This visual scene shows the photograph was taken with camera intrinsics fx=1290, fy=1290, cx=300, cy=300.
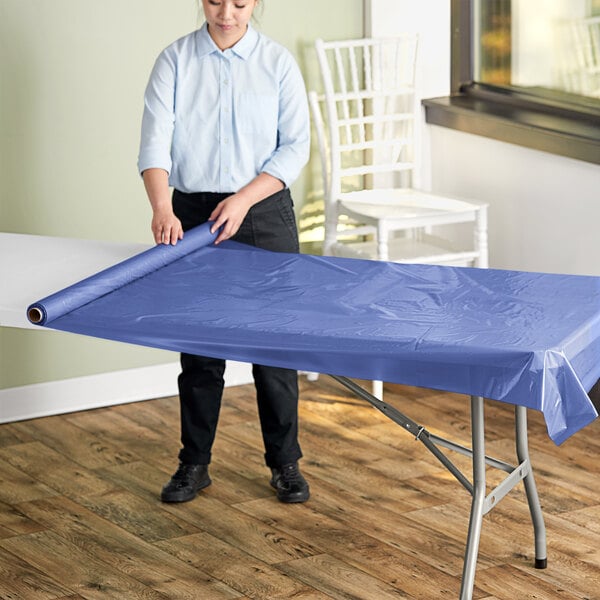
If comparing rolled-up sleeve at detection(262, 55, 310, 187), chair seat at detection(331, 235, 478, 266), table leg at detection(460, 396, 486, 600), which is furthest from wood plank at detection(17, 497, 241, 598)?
chair seat at detection(331, 235, 478, 266)

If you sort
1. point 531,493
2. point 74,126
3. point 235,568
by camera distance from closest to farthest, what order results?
point 531,493, point 235,568, point 74,126

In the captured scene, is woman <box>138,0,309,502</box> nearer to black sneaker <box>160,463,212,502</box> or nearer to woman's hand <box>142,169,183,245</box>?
woman's hand <box>142,169,183,245</box>

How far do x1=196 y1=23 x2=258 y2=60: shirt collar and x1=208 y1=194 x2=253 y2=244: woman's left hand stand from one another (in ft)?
1.19

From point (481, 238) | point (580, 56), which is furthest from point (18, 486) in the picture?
point (580, 56)

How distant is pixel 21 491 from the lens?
3475 millimetres

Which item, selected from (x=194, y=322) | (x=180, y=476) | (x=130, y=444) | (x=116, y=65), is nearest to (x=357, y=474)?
(x=180, y=476)

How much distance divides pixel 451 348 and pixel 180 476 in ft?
4.50

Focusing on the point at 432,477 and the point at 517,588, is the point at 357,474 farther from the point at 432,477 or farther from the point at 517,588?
the point at 517,588

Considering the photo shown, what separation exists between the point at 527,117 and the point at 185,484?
1752 millimetres

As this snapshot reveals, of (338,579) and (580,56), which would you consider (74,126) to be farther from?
(338,579)

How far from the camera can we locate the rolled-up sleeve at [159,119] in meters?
3.10

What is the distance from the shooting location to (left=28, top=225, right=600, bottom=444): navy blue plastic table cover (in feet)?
7.29

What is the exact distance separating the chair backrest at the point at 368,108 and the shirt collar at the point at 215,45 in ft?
3.37

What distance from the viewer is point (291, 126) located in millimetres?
3205
